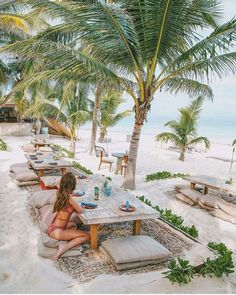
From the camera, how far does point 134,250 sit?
361 cm

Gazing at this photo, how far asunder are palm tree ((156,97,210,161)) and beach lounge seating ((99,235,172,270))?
9.91 m

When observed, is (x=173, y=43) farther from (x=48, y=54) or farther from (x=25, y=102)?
(x=25, y=102)

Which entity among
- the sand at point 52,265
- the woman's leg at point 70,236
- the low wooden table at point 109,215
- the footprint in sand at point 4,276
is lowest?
the footprint in sand at point 4,276

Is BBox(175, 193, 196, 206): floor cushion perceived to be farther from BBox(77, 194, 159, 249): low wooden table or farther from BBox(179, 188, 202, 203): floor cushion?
BBox(77, 194, 159, 249): low wooden table

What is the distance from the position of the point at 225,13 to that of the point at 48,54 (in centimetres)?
420

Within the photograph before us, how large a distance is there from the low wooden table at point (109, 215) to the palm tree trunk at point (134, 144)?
281 cm

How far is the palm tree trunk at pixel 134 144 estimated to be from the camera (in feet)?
23.7

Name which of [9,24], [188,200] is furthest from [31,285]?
[9,24]

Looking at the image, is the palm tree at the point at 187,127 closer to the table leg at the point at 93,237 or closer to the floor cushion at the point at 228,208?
the floor cushion at the point at 228,208

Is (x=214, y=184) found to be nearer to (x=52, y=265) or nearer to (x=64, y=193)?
(x=64, y=193)

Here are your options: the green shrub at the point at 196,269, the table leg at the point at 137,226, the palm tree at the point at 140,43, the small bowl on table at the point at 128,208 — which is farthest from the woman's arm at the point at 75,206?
the palm tree at the point at 140,43

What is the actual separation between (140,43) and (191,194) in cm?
371

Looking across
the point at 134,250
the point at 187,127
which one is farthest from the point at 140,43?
the point at 187,127

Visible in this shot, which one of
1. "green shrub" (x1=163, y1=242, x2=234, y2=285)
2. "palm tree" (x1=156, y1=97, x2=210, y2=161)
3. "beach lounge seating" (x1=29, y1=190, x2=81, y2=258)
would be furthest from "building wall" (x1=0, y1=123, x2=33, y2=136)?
"green shrub" (x1=163, y1=242, x2=234, y2=285)
